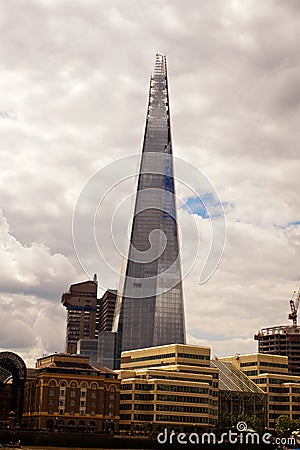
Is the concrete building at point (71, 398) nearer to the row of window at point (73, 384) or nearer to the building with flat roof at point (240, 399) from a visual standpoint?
the row of window at point (73, 384)

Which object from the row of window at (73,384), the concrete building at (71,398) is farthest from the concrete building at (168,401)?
the row of window at (73,384)

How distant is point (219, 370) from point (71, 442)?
72.6 meters

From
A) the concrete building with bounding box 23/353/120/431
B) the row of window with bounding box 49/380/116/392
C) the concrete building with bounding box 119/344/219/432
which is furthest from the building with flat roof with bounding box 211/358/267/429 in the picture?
the row of window with bounding box 49/380/116/392

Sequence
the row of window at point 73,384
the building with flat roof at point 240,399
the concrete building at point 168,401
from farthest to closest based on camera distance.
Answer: the building with flat roof at point 240,399 → the concrete building at point 168,401 → the row of window at point 73,384

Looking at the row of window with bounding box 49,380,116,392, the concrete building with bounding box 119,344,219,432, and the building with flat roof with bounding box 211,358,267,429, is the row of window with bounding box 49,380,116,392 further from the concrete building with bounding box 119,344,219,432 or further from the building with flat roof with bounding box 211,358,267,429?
the building with flat roof with bounding box 211,358,267,429

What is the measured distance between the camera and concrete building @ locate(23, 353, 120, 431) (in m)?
157

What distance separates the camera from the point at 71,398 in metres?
160

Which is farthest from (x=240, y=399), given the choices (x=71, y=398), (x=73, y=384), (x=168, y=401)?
(x=71, y=398)

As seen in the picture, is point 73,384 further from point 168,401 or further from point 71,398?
point 168,401

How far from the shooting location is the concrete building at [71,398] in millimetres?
157250

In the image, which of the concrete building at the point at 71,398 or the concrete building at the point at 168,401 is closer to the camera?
the concrete building at the point at 71,398

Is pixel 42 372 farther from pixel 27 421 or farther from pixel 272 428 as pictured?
pixel 272 428

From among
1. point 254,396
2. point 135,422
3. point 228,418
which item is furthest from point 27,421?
point 254,396

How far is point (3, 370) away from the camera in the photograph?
554ft
